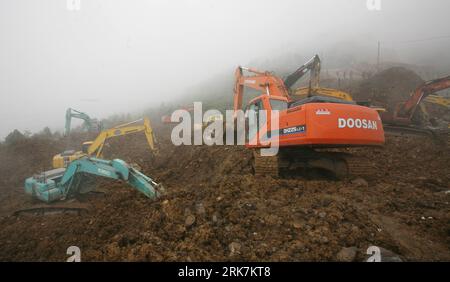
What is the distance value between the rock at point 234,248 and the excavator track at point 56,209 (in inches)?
169

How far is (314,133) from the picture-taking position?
4215 millimetres

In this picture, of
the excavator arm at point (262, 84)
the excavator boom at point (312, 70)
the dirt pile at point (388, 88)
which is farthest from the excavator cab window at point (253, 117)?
the dirt pile at point (388, 88)

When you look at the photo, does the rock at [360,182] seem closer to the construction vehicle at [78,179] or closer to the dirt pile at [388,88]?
the construction vehicle at [78,179]

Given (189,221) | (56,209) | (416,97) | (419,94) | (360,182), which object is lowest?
(56,209)

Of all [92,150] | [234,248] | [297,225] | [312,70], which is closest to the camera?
[234,248]

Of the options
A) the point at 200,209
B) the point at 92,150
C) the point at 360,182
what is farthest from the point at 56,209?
the point at 360,182

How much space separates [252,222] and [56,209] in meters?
5.22

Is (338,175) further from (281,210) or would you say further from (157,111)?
(157,111)

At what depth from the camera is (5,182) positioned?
1089 centimetres

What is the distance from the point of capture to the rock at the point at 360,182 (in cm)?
474

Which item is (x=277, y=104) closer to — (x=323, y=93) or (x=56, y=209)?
(x=323, y=93)

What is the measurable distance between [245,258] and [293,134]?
2441mm

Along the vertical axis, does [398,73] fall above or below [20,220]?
above
